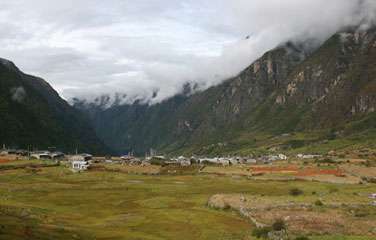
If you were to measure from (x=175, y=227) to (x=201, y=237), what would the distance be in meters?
8.48

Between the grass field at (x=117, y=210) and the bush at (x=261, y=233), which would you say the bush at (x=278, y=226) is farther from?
the grass field at (x=117, y=210)

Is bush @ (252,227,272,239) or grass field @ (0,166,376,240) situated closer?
bush @ (252,227,272,239)

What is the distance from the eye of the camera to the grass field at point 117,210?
224 feet

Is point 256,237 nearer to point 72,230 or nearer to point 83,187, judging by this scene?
point 72,230

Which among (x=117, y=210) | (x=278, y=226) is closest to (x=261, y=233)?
(x=278, y=226)

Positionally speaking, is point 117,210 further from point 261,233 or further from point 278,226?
point 261,233

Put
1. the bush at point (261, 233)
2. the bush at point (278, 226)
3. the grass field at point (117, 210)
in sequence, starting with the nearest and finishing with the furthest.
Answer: the bush at point (261, 233)
the grass field at point (117, 210)
the bush at point (278, 226)

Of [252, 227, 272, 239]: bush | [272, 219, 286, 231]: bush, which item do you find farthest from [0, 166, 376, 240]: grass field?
[272, 219, 286, 231]: bush

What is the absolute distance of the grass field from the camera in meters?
68.2

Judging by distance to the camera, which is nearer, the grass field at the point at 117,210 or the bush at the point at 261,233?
the bush at the point at 261,233

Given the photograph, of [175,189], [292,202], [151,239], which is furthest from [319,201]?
[175,189]

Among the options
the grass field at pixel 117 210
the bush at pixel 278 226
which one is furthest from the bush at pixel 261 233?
the bush at pixel 278 226

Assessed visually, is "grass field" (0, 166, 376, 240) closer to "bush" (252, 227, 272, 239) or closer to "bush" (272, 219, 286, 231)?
"bush" (252, 227, 272, 239)

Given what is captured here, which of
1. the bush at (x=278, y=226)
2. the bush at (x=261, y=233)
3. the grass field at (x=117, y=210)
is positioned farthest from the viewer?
the bush at (x=278, y=226)
